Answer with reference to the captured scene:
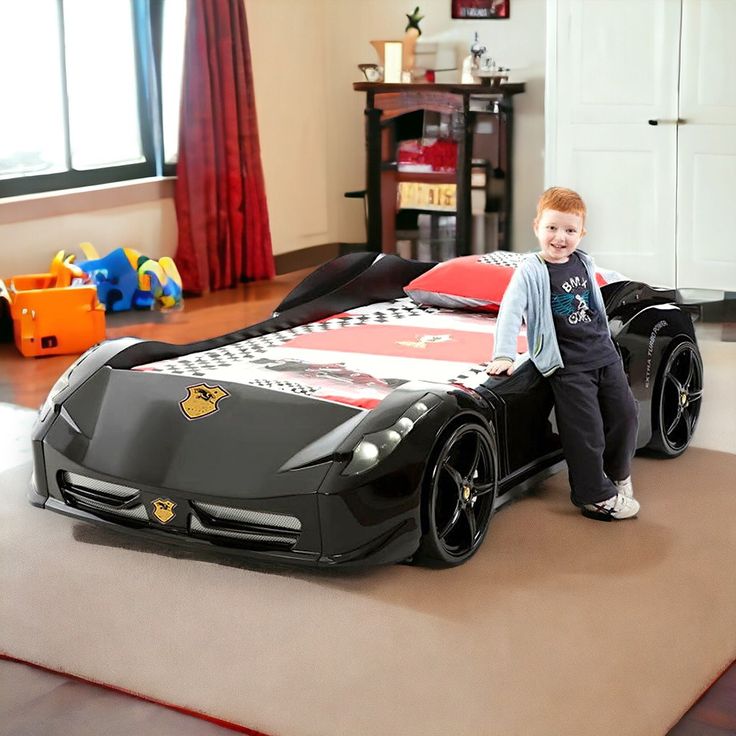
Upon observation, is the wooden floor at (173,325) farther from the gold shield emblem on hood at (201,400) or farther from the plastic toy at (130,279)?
the gold shield emblem on hood at (201,400)

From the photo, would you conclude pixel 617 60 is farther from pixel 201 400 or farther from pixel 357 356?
pixel 201 400

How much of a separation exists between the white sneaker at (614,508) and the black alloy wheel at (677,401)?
1.51 ft

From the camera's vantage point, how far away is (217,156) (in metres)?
6.38

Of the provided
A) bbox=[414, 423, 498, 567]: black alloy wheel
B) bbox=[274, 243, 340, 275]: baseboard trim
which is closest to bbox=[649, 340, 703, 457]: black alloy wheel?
bbox=[414, 423, 498, 567]: black alloy wheel

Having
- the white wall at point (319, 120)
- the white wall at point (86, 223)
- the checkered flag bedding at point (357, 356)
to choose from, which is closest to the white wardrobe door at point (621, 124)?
the white wall at point (319, 120)

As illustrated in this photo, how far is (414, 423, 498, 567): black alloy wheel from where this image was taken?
2652 mm

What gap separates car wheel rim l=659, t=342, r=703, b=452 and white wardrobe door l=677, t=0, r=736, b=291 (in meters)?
2.05

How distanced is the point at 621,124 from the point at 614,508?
3.14 m

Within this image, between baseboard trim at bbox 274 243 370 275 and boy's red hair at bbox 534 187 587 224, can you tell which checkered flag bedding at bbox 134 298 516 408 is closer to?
boy's red hair at bbox 534 187 587 224

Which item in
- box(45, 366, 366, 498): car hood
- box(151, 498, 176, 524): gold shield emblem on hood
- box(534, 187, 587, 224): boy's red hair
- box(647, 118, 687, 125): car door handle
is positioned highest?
box(647, 118, 687, 125): car door handle

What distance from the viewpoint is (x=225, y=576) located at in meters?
2.71

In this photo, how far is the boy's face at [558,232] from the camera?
9.57 ft

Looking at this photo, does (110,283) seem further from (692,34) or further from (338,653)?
(338,653)

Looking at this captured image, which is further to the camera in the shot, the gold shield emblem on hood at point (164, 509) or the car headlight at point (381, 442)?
the gold shield emblem on hood at point (164, 509)
